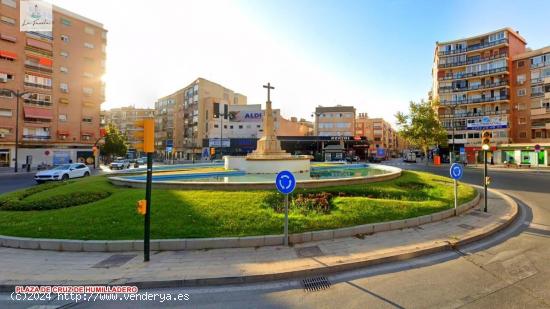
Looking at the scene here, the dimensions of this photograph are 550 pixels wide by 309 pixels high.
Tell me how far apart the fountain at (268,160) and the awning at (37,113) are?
42.5 meters

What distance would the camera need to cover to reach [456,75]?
5553 cm

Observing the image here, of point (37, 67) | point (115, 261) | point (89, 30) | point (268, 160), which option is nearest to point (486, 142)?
point (268, 160)

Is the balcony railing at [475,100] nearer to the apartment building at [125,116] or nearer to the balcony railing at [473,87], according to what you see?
the balcony railing at [473,87]

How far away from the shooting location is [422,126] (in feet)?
145

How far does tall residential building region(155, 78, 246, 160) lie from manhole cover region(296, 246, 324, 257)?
236 feet

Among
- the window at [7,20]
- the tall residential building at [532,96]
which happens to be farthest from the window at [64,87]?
the tall residential building at [532,96]

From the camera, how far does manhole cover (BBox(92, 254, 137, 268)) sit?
5.81 metres

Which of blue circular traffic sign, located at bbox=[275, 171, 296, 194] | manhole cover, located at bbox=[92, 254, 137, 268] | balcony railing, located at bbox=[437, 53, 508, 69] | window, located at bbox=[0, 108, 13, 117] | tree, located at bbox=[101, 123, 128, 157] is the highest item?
balcony railing, located at bbox=[437, 53, 508, 69]

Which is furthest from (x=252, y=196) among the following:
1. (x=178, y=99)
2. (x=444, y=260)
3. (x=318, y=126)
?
(x=178, y=99)

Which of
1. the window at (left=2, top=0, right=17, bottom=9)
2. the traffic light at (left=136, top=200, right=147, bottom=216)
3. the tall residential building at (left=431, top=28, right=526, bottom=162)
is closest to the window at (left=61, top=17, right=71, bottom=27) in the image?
the window at (left=2, top=0, right=17, bottom=9)

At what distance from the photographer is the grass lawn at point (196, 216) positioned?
7219mm

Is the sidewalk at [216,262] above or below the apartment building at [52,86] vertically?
below

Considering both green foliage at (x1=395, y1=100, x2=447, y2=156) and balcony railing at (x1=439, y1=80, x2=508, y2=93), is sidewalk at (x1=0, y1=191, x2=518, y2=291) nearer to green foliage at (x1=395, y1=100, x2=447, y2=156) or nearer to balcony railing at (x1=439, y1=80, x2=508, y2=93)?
green foliage at (x1=395, y1=100, x2=447, y2=156)

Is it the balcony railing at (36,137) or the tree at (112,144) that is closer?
the balcony railing at (36,137)
